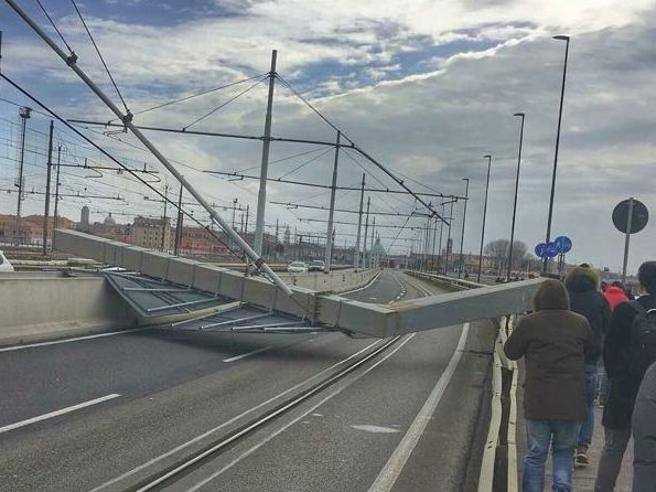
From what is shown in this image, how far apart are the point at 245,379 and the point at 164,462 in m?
4.58

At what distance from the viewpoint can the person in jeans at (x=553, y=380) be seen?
4676mm

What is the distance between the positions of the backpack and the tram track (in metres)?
3.77

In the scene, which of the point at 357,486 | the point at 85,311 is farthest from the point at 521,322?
the point at 85,311

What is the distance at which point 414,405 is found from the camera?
9562 millimetres

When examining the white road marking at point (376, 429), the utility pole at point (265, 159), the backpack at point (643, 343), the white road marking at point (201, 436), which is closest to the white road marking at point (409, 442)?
the white road marking at point (376, 429)

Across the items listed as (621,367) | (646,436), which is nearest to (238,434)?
(621,367)

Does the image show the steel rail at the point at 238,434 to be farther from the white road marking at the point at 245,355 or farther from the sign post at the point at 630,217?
the sign post at the point at 630,217

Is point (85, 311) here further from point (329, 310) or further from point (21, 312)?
point (329, 310)

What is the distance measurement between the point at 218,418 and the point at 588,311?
14.3ft

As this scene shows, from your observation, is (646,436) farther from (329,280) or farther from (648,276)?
(329,280)

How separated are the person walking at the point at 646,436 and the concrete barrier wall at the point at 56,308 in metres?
10.9

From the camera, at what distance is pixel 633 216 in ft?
34.1

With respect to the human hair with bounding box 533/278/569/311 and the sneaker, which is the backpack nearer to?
the human hair with bounding box 533/278/569/311

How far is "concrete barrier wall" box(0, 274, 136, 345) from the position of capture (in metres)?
12.1
